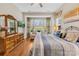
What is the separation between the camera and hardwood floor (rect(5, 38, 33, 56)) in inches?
94.0

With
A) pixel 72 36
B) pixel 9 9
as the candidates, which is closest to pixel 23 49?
pixel 9 9

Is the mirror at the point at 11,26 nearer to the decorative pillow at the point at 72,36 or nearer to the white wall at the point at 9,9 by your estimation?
the white wall at the point at 9,9

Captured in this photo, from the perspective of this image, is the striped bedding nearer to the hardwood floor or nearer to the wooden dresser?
the hardwood floor

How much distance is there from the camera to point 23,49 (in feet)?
7.93

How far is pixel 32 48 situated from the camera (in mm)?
2410

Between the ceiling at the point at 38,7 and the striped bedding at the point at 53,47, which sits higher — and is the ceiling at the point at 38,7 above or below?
above

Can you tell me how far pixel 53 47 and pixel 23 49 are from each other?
477mm

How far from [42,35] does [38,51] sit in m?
0.27

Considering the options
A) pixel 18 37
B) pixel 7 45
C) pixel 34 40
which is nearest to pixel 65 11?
pixel 34 40

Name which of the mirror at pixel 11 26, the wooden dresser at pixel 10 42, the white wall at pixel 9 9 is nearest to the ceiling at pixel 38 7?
the white wall at pixel 9 9

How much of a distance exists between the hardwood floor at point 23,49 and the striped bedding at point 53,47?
0.08 metres

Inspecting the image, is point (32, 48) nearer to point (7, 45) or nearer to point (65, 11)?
Result: point (7, 45)

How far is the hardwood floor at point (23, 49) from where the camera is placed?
94.0 inches

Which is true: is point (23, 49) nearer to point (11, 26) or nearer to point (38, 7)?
point (11, 26)
